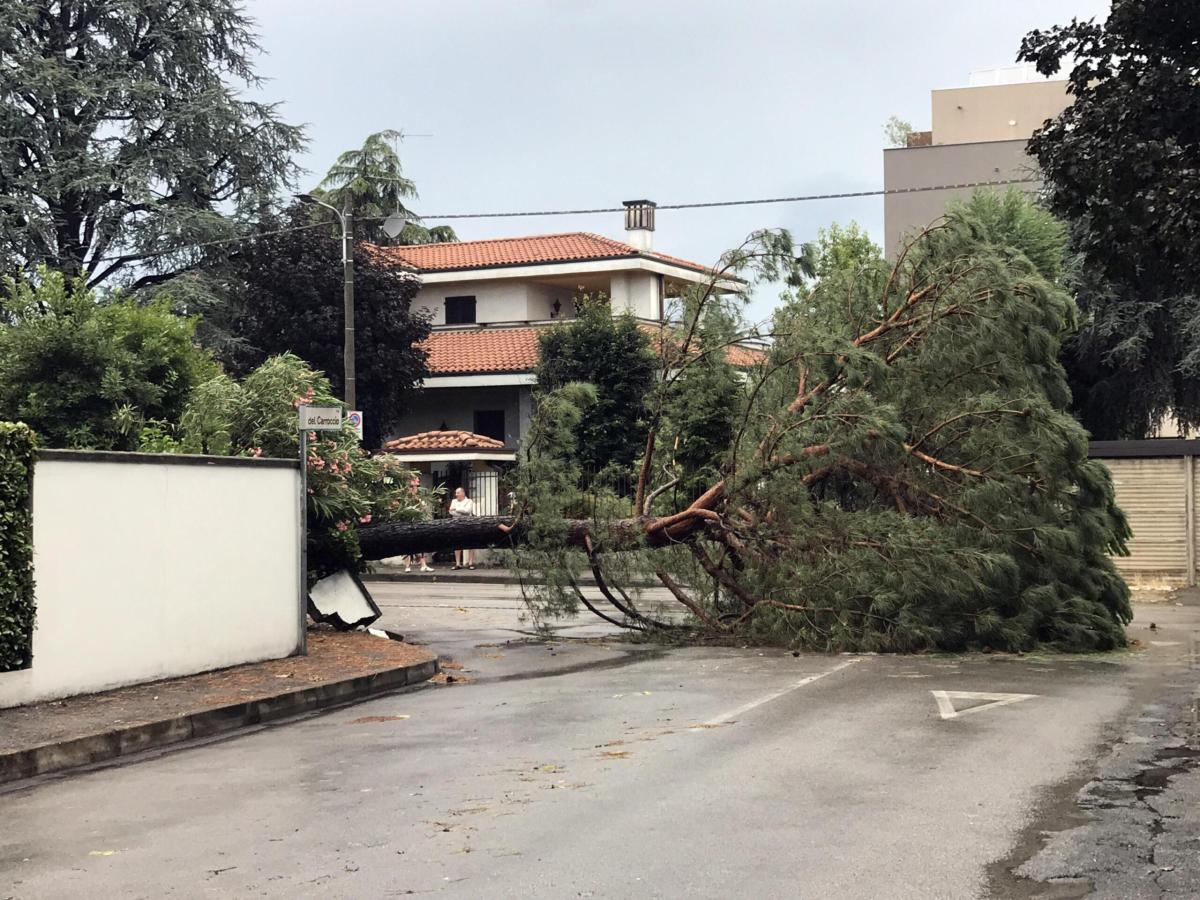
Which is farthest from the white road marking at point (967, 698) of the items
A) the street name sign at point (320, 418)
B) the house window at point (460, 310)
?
the house window at point (460, 310)

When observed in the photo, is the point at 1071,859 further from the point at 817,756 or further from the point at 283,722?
the point at 283,722

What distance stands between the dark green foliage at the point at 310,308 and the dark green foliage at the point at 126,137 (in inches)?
53.6

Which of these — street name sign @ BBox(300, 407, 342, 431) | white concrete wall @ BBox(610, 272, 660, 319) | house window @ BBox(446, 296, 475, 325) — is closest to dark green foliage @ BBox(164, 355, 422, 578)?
street name sign @ BBox(300, 407, 342, 431)

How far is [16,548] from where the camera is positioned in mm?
10742

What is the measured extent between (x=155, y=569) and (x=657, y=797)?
6650 millimetres

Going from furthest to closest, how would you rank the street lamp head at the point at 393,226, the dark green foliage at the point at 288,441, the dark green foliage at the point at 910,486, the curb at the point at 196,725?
the street lamp head at the point at 393,226
the dark green foliage at the point at 288,441
the dark green foliage at the point at 910,486
the curb at the point at 196,725

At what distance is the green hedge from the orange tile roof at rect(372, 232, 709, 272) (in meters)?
31.8

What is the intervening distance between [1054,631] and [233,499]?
8.68m

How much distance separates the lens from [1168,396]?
3222cm

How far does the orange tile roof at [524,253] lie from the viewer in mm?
45312

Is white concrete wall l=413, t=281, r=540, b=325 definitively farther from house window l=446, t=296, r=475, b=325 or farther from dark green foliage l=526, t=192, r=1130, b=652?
dark green foliage l=526, t=192, r=1130, b=652

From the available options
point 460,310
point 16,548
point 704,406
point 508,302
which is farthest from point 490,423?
point 16,548

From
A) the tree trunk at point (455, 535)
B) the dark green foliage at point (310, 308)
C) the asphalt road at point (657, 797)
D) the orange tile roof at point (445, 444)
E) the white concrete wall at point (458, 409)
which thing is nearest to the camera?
the asphalt road at point (657, 797)

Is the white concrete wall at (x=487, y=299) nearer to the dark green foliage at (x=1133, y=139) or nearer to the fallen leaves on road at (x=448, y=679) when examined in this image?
the fallen leaves on road at (x=448, y=679)
